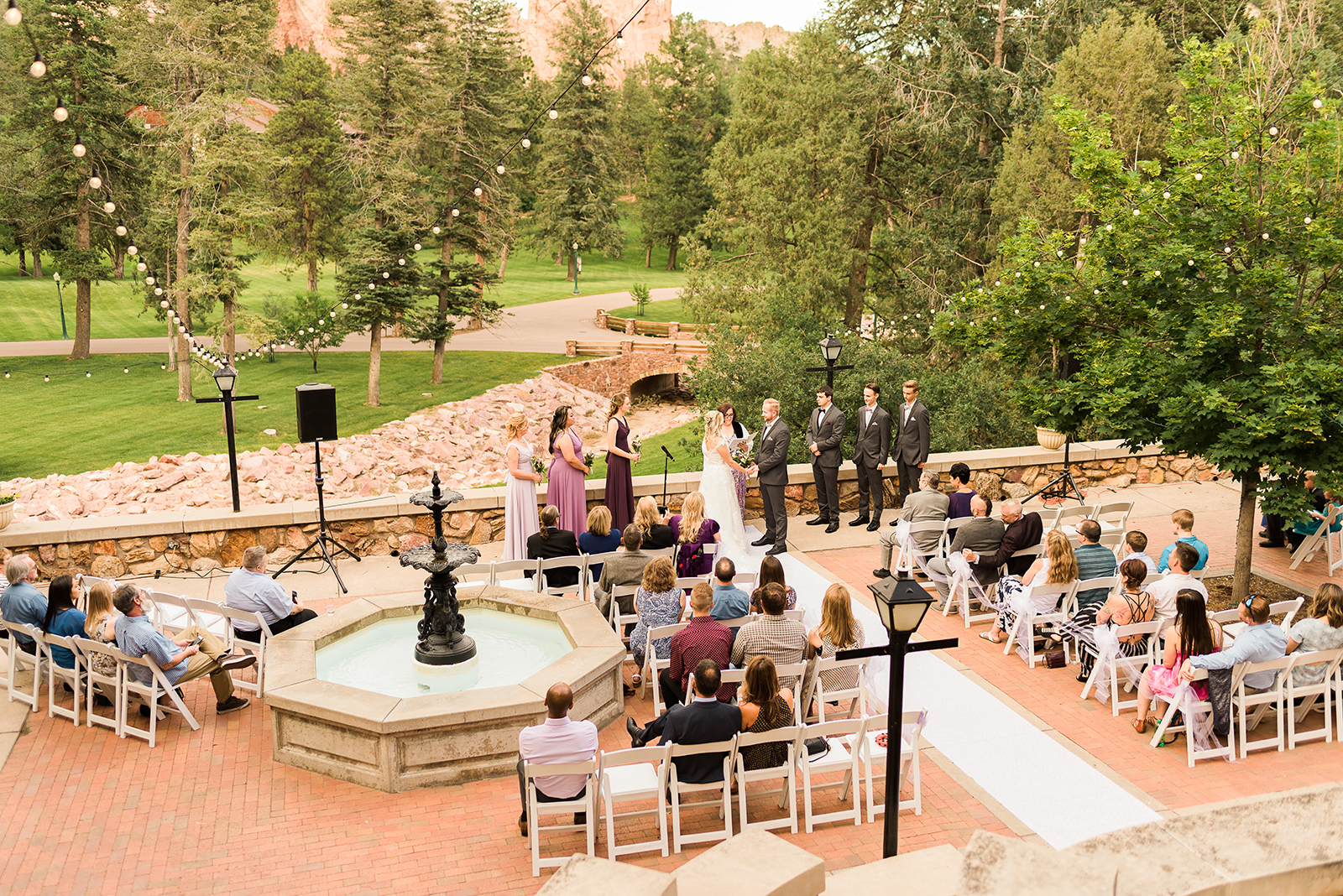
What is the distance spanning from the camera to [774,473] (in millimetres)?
12438

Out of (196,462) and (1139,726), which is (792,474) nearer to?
(1139,726)

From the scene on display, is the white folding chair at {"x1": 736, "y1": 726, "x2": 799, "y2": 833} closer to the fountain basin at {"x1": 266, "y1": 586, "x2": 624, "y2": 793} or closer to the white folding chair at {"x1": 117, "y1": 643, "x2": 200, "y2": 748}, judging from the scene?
the fountain basin at {"x1": 266, "y1": 586, "x2": 624, "y2": 793}

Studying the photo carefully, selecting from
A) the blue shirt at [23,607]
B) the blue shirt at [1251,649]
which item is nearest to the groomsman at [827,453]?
the blue shirt at [1251,649]

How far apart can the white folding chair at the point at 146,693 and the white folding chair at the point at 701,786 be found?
4.15 m

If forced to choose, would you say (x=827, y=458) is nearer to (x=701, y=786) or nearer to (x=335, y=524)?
(x=335, y=524)

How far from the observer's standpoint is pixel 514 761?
7.34m

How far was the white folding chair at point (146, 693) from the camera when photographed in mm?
7730

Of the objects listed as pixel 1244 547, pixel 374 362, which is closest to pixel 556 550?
pixel 1244 547

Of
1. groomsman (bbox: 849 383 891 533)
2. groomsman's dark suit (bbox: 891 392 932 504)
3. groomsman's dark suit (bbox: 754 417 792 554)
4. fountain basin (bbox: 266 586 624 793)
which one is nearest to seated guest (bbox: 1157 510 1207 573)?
groomsman's dark suit (bbox: 891 392 932 504)

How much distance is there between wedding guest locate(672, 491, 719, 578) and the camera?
9594 mm

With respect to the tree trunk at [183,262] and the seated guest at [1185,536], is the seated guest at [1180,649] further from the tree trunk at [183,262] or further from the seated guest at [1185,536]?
the tree trunk at [183,262]

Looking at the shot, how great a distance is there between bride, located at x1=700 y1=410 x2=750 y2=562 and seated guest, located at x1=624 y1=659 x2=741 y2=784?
579 cm

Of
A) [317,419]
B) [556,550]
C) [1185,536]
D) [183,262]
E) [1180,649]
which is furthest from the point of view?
[183,262]

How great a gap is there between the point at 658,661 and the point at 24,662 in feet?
18.2
